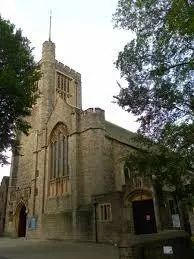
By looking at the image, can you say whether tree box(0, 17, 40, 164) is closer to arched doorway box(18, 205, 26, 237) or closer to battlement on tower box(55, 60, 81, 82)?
arched doorway box(18, 205, 26, 237)

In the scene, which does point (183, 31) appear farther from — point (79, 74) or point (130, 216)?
point (79, 74)

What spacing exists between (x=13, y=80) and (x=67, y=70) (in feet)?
101

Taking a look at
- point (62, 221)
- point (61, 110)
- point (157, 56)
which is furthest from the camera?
point (61, 110)

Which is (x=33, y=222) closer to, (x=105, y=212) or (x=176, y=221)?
(x=105, y=212)

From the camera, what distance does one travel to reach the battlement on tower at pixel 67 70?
42.1 meters

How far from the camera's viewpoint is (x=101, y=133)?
82.0ft

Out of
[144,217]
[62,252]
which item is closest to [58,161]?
[144,217]

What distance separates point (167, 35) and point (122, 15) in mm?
2551

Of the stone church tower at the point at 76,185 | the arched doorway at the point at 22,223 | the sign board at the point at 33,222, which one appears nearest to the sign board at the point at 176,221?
the stone church tower at the point at 76,185

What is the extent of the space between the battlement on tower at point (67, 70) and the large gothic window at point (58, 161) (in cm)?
1562

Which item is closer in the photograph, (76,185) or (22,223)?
(76,185)

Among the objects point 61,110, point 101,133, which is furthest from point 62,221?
point 61,110

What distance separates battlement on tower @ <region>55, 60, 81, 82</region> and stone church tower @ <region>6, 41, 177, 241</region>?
8.28 meters

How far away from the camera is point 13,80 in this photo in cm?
1385
